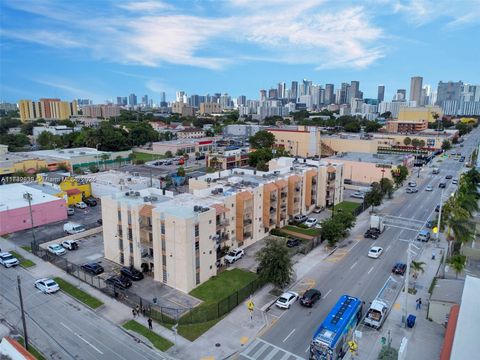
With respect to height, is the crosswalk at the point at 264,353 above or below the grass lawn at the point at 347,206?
below

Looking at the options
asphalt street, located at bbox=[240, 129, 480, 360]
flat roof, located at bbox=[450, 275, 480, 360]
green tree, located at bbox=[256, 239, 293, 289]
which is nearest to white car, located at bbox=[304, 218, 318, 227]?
asphalt street, located at bbox=[240, 129, 480, 360]

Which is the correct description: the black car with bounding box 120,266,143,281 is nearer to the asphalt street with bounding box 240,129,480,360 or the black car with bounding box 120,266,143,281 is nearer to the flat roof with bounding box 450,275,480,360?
the asphalt street with bounding box 240,129,480,360

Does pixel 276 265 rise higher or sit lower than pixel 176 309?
higher

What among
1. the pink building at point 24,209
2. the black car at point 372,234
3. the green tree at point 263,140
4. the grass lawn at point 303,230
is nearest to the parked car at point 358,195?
the black car at point 372,234

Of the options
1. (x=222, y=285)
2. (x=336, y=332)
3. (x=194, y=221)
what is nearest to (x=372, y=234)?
(x=222, y=285)

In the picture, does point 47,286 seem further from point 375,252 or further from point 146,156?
point 146,156

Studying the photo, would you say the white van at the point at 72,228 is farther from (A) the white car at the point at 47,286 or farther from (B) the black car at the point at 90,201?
(A) the white car at the point at 47,286
